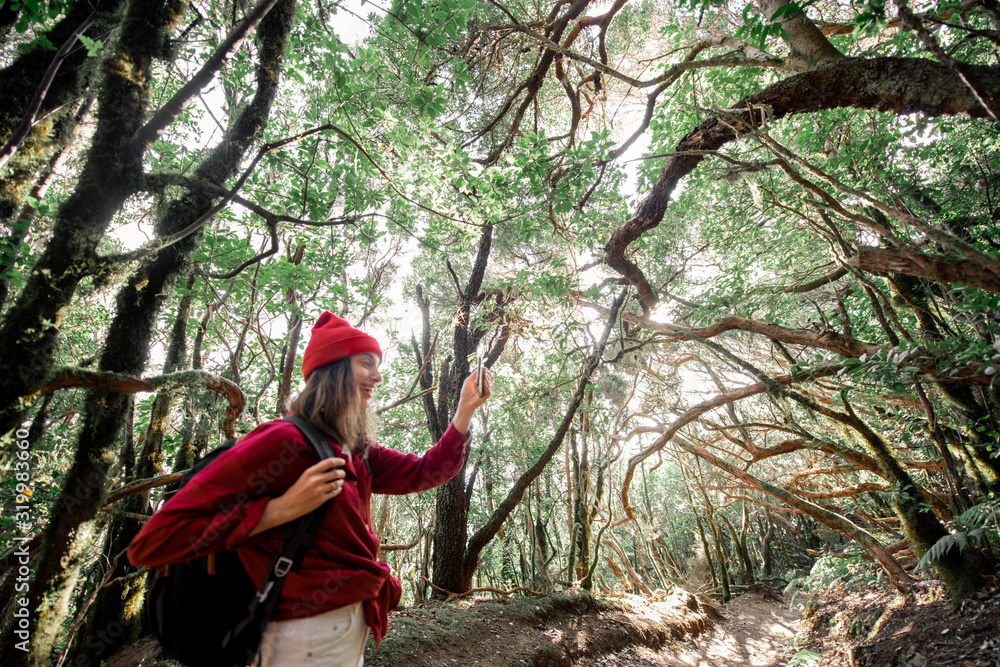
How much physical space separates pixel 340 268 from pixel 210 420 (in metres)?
2.39

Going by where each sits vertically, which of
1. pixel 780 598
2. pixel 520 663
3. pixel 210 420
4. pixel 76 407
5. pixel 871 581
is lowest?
pixel 780 598

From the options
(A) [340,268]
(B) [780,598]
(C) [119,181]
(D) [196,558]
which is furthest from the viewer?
(B) [780,598]

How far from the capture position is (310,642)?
54.5 inches

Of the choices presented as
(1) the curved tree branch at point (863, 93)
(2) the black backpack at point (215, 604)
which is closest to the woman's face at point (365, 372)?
(2) the black backpack at point (215, 604)

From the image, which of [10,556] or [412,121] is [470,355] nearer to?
[412,121]

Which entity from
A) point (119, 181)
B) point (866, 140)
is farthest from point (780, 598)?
point (119, 181)

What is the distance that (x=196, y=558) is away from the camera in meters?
1.29

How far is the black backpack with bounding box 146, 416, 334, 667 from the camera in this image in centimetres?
124

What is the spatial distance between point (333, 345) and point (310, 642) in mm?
1072

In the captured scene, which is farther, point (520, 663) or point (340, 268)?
point (340, 268)

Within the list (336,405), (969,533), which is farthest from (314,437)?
(969,533)

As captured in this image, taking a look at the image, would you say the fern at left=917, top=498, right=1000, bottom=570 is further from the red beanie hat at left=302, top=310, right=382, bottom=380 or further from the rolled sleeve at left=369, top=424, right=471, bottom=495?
the red beanie hat at left=302, top=310, right=382, bottom=380

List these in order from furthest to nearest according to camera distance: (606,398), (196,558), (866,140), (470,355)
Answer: (606,398) → (470,355) → (866,140) → (196,558)

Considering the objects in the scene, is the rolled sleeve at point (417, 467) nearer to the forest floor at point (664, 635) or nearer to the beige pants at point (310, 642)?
the beige pants at point (310, 642)
